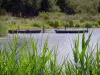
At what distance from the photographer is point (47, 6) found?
204 ft

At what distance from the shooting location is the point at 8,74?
279 centimetres

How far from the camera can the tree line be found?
58250 millimetres

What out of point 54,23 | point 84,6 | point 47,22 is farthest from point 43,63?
point 84,6

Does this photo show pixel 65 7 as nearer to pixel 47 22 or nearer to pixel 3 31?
pixel 47 22

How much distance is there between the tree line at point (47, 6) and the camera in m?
58.2

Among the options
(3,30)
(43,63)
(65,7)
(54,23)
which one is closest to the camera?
(43,63)

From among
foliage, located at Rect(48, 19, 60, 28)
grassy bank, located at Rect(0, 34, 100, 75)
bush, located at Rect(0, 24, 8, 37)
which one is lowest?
foliage, located at Rect(48, 19, 60, 28)

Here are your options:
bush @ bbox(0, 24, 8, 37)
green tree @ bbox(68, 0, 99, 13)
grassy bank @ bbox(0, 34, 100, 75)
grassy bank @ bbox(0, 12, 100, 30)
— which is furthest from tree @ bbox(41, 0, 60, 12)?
grassy bank @ bbox(0, 34, 100, 75)

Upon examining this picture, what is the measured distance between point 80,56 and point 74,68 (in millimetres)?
145

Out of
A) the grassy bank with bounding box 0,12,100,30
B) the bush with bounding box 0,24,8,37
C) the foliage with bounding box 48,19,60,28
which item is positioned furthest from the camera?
the foliage with bounding box 48,19,60,28

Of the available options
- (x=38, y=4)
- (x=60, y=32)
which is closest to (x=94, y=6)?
(x=38, y=4)

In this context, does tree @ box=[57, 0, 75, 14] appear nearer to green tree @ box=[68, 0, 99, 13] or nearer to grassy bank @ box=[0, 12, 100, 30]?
green tree @ box=[68, 0, 99, 13]

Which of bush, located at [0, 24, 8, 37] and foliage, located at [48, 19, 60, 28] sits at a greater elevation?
bush, located at [0, 24, 8, 37]

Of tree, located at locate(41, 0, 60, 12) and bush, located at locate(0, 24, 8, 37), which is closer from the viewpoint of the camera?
bush, located at locate(0, 24, 8, 37)
